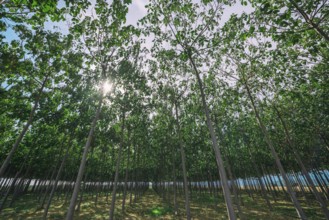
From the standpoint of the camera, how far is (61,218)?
1828 centimetres

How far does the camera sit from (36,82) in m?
16.3

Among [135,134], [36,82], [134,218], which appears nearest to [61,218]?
[134,218]

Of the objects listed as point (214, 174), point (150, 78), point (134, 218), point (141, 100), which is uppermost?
point (150, 78)

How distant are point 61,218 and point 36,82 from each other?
1407 centimetres

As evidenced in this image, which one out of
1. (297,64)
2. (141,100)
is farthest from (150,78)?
(297,64)

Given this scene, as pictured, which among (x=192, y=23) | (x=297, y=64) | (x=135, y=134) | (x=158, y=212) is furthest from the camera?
(x=135, y=134)

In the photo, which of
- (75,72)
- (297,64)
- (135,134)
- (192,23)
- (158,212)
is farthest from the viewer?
(135,134)

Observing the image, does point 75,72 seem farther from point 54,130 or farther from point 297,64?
point 297,64

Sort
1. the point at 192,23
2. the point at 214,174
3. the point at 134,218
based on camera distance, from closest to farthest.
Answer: the point at 192,23 → the point at 134,218 → the point at 214,174

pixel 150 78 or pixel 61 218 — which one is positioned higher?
pixel 150 78

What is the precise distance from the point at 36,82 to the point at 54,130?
9.68 meters

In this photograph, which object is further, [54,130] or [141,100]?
[54,130]

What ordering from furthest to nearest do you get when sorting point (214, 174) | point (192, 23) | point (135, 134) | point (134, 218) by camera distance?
point (214, 174)
point (135, 134)
point (134, 218)
point (192, 23)

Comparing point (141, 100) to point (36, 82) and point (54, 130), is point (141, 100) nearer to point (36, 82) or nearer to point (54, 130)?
point (36, 82)
